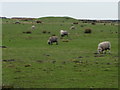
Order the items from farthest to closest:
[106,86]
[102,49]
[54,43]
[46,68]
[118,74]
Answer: [54,43] < [102,49] < [46,68] < [118,74] < [106,86]

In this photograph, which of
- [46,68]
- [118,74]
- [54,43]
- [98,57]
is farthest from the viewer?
[54,43]

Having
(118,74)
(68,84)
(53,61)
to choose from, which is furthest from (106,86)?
(53,61)

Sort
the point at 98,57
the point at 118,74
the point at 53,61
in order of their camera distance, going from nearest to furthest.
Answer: the point at 118,74 → the point at 53,61 → the point at 98,57

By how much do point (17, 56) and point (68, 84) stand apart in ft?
34.1

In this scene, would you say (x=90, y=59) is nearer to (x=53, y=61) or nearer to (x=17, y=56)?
(x=53, y=61)

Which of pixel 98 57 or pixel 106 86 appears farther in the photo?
pixel 98 57

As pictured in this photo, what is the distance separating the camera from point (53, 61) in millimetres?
21297

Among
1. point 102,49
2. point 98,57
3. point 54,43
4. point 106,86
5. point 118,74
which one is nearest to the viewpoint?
point 106,86

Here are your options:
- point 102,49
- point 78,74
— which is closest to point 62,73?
point 78,74

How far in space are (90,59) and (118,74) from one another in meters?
5.72

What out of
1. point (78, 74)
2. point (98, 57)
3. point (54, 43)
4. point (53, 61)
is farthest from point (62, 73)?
point (54, 43)

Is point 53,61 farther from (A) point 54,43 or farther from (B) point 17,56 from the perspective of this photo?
(A) point 54,43

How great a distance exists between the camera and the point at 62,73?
1694cm

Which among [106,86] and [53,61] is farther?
[53,61]
